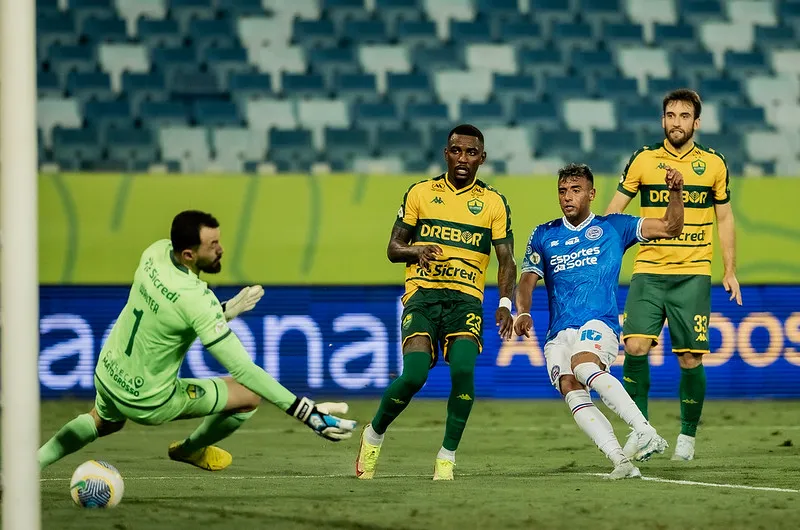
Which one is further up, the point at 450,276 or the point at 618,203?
the point at 618,203

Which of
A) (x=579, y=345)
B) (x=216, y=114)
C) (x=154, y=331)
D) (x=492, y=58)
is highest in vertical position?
(x=492, y=58)

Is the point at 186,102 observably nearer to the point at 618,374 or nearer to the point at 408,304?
the point at 618,374

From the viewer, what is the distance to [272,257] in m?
13.5

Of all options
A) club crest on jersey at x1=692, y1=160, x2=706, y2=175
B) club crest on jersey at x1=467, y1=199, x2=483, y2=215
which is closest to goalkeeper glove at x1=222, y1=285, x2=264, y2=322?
club crest on jersey at x1=467, y1=199, x2=483, y2=215

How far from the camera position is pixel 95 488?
6.53m

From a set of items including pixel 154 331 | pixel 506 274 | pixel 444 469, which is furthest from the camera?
pixel 506 274

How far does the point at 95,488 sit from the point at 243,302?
131 centimetres

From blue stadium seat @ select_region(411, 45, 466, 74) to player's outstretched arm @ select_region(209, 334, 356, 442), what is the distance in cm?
984

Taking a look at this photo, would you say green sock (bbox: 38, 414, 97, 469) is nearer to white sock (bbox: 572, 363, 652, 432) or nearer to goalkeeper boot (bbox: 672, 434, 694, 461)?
white sock (bbox: 572, 363, 652, 432)

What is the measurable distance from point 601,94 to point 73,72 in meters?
5.97

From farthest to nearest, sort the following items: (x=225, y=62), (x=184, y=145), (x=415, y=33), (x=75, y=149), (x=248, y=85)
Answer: (x=415, y=33) → (x=225, y=62) → (x=248, y=85) → (x=184, y=145) → (x=75, y=149)

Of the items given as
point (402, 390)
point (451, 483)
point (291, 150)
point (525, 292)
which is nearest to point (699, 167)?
point (525, 292)

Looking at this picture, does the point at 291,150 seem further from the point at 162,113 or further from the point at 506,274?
the point at 506,274

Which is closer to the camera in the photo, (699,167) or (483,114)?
(699,167)
